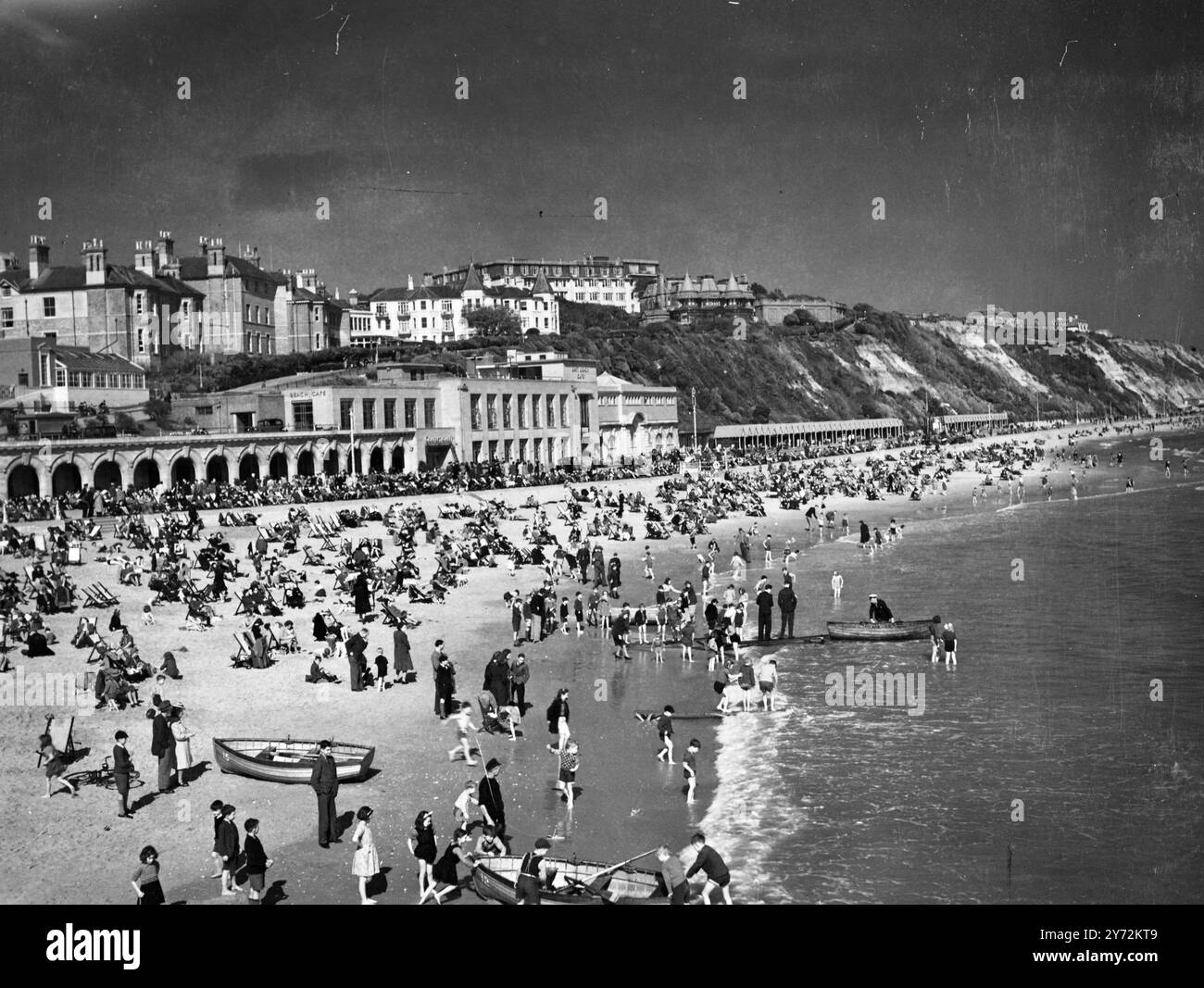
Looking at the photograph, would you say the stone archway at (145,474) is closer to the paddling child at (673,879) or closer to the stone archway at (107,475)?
the stone archway at (107,475)

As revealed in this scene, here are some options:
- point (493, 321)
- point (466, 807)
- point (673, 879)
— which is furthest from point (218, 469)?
point (493, 321)

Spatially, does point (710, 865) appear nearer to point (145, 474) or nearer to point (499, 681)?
point (499, 681)

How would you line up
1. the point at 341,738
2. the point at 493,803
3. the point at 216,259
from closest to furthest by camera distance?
the point at 493,803 < the point at 341,738 < the point at 216,259

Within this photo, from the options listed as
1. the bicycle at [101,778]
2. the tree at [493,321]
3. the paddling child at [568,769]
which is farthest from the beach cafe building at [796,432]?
the bicycle at [101,778]

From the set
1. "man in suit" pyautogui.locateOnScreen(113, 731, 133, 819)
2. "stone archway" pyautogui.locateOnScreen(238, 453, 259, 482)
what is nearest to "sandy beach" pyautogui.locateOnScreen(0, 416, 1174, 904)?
"man in suit" pyautogui.locateOnScreen(113, 731, 133, 819)

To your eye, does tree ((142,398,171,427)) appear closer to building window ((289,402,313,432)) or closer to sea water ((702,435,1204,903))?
building window ((289,402,313,432))
